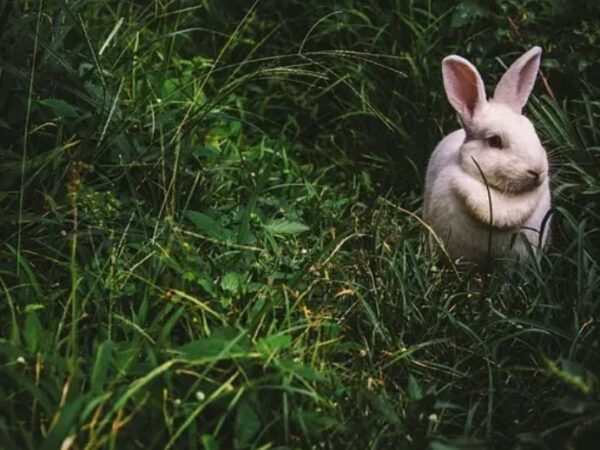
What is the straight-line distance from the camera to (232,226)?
4.18 m

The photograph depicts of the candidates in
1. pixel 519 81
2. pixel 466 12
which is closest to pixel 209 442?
pixel 519 81

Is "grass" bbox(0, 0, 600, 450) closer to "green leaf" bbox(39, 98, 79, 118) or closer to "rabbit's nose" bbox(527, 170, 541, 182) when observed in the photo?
"green leaf" bbox(39, 98, 79, 118)

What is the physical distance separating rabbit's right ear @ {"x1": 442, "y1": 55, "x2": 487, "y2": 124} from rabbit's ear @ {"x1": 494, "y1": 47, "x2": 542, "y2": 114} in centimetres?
7

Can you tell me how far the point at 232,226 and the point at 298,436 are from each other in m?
1.18

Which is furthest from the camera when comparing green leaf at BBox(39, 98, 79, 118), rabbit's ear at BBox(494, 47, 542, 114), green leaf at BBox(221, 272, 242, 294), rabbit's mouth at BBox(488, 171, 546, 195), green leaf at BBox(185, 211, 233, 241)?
rabbit's ear at BBox(494, 47, 542, 114)

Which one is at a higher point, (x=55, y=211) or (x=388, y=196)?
(x=55, y=211)

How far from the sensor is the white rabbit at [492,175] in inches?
166

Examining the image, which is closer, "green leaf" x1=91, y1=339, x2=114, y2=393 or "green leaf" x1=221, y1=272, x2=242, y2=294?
"green leaf" x1=91, y1=339, x2=114, y2=393

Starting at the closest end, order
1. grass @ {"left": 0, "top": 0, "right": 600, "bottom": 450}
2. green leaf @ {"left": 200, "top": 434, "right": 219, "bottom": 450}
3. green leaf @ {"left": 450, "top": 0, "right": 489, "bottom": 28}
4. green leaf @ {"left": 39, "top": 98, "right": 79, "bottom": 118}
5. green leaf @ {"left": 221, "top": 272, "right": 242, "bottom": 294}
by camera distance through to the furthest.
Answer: green leaf @ {"left": 200, "top": 434, "right": 219, "bottom": 450} → grass @ {"left": 0, "top": 0, "right": 600, "bottom": 450} → green leaf @ {"left": 221, "top": 272, "right": 242, "bottom": 294} → green leaf @ {"left": 39, "top": 98, "right": 79, "bottom": 118} → green leaf @ {"left": 450, "top": 0, "right": 489, "bottom": 28}

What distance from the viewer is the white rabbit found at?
423 cm

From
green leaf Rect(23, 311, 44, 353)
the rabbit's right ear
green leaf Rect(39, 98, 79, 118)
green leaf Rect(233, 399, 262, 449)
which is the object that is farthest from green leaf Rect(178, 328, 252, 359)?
the rabbit's right ear

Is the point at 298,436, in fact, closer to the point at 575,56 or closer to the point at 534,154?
the point at 534,154

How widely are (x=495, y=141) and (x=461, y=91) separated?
0.24m

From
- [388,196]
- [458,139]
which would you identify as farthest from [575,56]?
[388,196]
